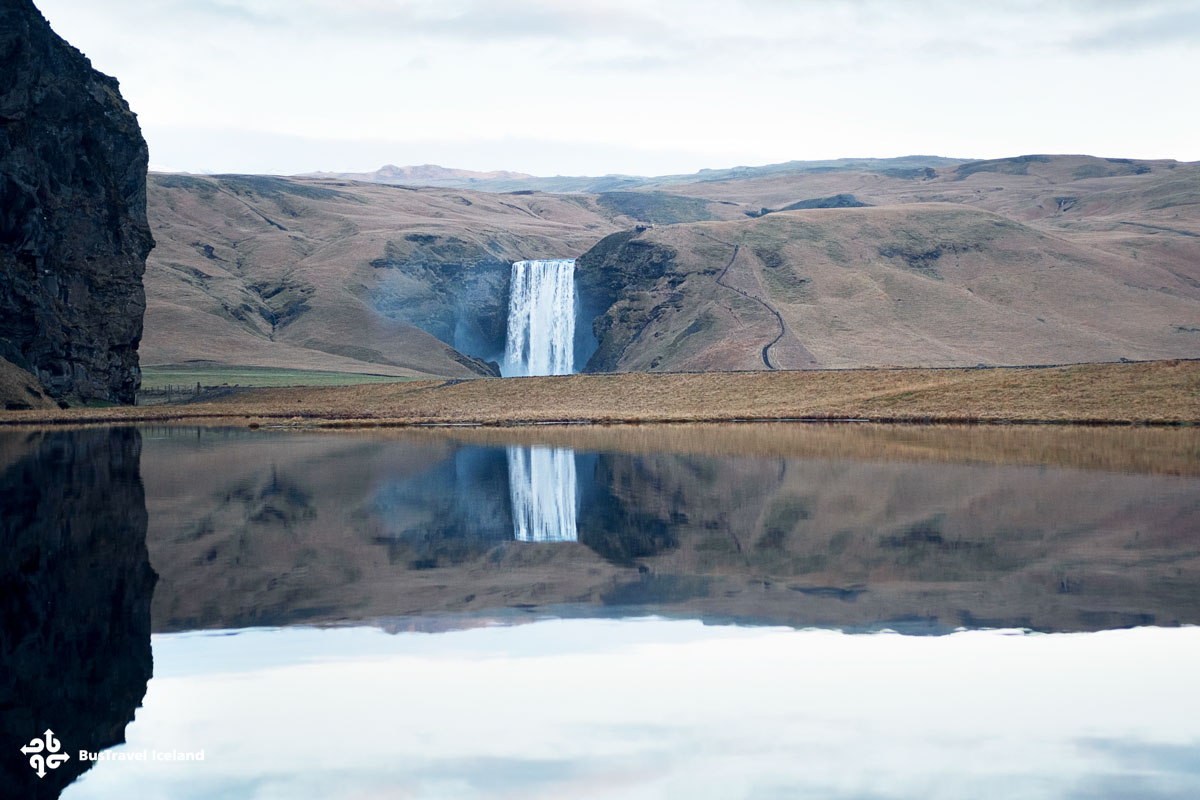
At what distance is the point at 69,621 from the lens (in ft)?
46.3

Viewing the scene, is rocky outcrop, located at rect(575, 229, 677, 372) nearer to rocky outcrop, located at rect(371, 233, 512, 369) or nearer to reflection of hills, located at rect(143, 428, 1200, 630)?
rocky outcrop, located at rect(371, 233, 512, 369)

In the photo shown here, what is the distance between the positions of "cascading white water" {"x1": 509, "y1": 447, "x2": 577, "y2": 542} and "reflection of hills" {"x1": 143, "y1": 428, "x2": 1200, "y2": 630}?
0.39m

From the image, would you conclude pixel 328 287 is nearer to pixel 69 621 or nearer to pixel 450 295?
pixel 450 295

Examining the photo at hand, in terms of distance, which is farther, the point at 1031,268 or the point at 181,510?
the point at 1031,268

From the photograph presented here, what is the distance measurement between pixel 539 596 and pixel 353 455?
85.3 ft

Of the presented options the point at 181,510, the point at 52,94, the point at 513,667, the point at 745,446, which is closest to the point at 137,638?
the point at 513,667

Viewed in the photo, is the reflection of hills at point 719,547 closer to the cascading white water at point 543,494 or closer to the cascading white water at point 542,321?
the cascading white water at point 543,494

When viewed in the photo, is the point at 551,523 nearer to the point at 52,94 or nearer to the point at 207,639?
the point at 207,639

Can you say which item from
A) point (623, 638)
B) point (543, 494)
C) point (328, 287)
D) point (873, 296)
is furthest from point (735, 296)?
point (623, 638)

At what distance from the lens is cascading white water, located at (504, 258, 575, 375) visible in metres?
123

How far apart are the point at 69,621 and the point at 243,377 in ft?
300

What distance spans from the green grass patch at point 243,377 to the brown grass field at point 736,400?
12.5 m

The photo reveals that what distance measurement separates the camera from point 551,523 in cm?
2303

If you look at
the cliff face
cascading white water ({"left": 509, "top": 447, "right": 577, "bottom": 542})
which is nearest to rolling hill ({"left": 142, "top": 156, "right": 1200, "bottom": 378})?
the cliff face
